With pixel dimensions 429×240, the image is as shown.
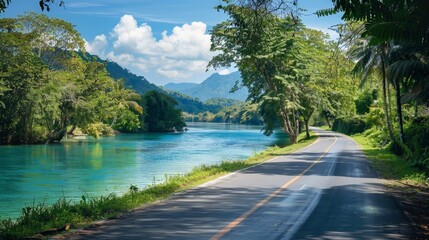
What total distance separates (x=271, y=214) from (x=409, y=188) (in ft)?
29.5

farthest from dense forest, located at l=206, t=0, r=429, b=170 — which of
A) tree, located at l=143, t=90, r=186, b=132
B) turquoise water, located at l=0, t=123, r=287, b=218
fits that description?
tree, located at l=143, t=90, r=186, b=132

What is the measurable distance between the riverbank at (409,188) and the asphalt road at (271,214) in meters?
0.34

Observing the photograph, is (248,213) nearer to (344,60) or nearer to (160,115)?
(344,60)

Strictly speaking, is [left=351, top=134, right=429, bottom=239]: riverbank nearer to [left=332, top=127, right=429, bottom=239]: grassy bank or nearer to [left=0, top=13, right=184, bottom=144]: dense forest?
[left=332, top=127, right=429, bottom=239]: grassy bank

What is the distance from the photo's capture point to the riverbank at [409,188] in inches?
469

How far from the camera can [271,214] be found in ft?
38.9

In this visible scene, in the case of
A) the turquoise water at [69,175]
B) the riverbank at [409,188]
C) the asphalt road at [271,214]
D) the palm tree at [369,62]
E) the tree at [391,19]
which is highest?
the palm tree at [369,62]

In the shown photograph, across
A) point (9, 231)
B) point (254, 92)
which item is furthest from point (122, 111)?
point (9, 231)

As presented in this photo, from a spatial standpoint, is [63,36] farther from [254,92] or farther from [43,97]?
[254,92]

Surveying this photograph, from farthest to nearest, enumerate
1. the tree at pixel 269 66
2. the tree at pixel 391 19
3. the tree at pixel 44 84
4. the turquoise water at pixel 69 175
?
the tree at pixel 44 84 < the tree at pixel 269 66 < the turquoise water at pixel 69 175 < the tree at pixel 391 19

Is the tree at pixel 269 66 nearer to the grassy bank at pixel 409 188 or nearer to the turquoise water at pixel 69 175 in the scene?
the turquoise water at pixel 69 175

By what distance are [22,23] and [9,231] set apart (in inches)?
2287

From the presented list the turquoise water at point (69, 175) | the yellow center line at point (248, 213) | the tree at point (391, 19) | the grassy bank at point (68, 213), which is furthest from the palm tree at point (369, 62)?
the tree at point (391, 19)

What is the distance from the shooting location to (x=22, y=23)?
202ft
